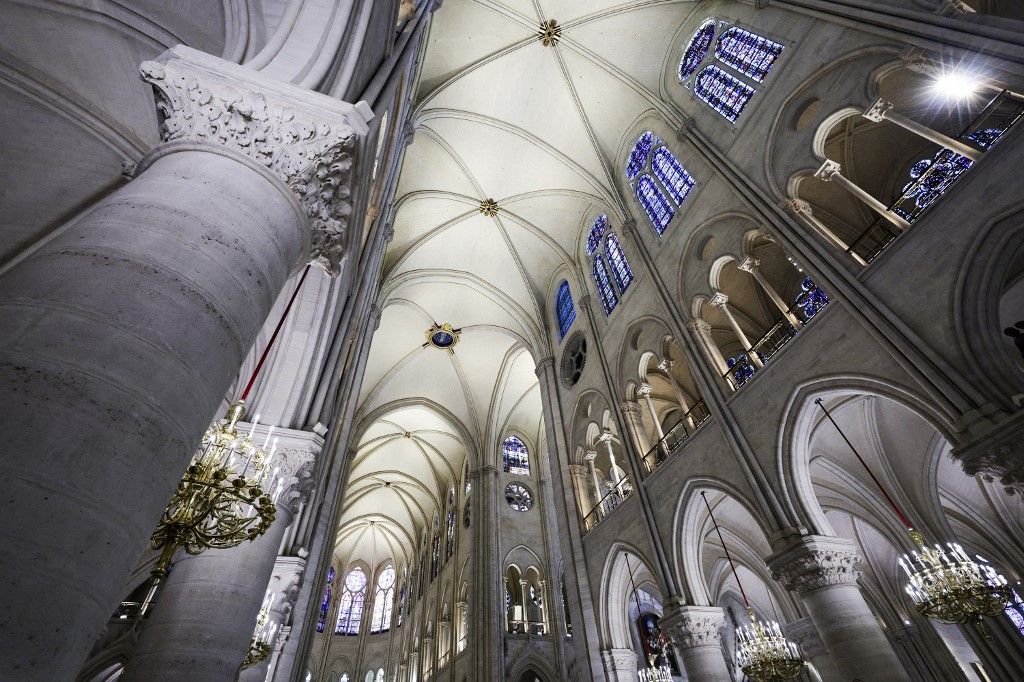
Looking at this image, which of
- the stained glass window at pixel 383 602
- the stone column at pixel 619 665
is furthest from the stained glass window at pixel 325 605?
the stone column at pixel 619 665

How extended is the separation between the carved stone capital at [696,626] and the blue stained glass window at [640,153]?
410 inches

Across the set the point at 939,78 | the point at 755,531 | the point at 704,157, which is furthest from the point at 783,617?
the point at 939,78

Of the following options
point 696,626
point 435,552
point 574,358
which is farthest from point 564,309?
point 435,552

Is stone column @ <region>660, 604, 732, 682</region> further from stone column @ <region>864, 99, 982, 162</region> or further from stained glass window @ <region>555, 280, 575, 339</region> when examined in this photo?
stained glass window @ <region>555, 280, 575, 339</region>

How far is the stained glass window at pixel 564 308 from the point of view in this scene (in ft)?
55.5

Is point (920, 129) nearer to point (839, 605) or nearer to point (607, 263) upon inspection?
point (839, 605)

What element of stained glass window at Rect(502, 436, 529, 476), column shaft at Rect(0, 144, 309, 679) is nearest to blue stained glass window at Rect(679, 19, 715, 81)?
column shaft at Rect(0, 144, 309, 679)

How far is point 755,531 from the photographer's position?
1412cm

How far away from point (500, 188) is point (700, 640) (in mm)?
13513

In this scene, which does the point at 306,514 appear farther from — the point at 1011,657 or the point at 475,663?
the point at 1011,657

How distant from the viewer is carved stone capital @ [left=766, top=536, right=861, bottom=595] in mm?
6438

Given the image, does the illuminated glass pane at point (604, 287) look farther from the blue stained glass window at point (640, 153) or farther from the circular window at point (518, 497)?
the circular window at point (518, 497)

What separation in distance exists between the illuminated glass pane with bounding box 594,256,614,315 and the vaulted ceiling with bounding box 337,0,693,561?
911 mm

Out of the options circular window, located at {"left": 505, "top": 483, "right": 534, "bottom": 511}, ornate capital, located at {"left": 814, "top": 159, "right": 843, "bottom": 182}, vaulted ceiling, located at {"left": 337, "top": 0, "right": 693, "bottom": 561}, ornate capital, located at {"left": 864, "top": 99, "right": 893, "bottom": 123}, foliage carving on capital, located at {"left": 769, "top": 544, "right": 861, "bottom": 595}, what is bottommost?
foliage carving on capital, located at {"left": 769, "top": 544, "right": 861, "bottom": 595}
